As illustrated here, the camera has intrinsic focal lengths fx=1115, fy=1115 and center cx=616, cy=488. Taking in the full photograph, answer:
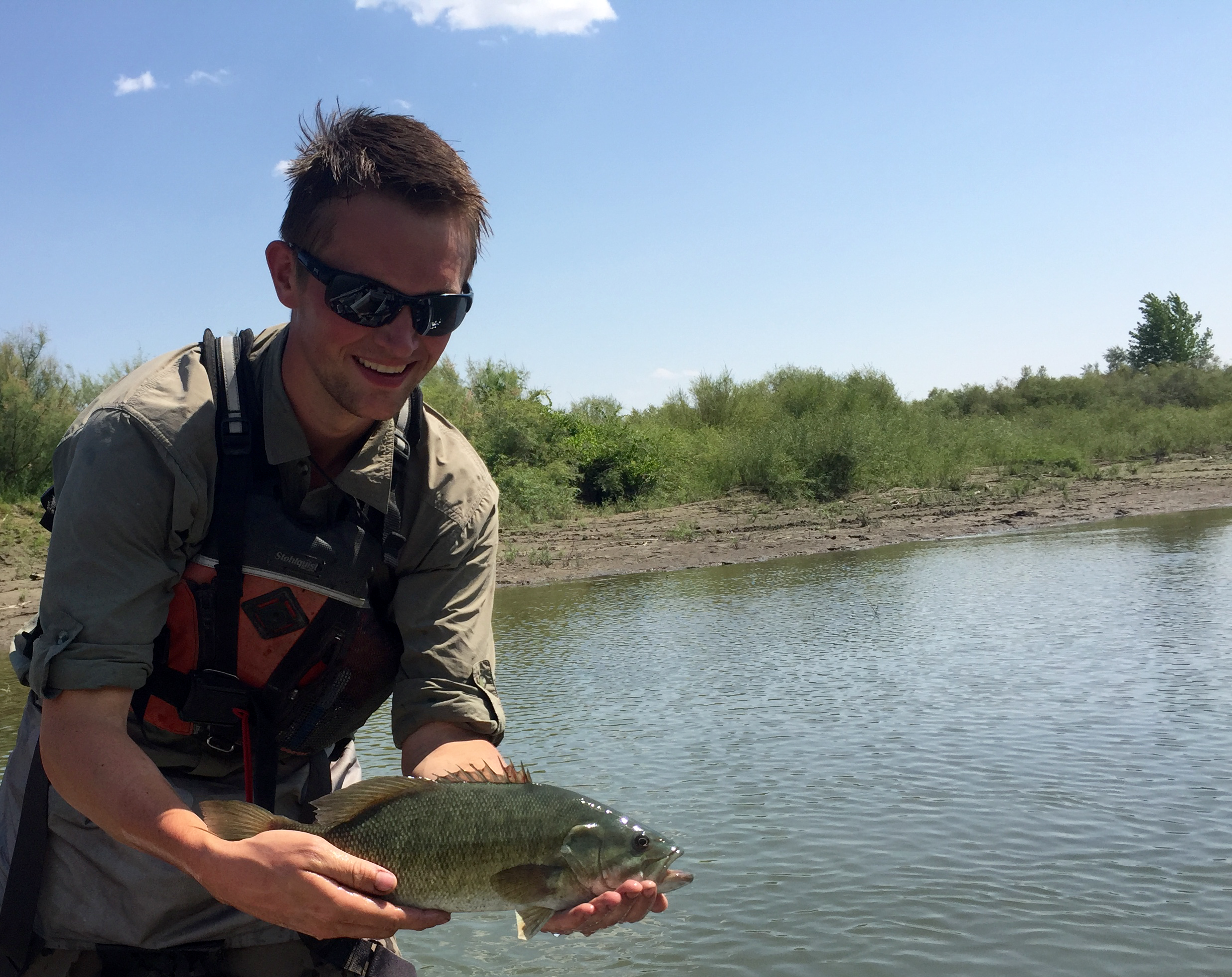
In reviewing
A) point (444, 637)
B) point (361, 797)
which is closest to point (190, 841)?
point (361, 797)

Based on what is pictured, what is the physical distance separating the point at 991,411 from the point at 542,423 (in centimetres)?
2644

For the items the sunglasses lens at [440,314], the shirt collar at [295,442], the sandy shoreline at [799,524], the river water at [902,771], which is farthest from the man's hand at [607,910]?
the sandy shoreline at [799,524]

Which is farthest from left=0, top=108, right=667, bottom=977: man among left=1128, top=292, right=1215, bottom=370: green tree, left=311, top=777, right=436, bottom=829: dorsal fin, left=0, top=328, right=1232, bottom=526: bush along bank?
left=1128, top=292, right=1215, bottom=370: green tree

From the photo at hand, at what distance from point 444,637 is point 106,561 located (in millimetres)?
847

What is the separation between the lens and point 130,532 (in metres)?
2.39

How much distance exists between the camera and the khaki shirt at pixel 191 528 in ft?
7.65

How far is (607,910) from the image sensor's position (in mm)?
2574

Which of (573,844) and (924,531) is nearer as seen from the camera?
(573,844)

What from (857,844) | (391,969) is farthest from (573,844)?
(857,844)

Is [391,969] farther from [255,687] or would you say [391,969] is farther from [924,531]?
[924,531]

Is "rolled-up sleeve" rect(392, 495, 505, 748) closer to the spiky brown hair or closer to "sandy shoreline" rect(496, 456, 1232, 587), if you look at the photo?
the spiky brown hair

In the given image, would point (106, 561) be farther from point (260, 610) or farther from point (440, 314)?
point (440, 314)

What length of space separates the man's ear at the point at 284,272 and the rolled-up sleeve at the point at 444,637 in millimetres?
670

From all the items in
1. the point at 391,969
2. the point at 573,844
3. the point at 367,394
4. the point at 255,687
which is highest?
the point at 367,394
